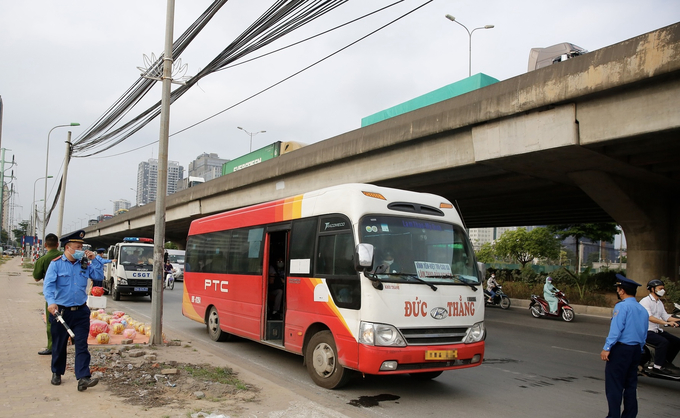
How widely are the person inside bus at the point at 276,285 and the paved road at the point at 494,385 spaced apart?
0.91 m

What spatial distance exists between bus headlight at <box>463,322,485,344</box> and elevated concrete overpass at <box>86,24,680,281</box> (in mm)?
6656

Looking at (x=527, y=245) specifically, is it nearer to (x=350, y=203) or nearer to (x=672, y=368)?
(x=672, y=368)

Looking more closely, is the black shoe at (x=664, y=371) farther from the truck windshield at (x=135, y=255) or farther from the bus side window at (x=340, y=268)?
the truck windshield at (x=135, y=255)

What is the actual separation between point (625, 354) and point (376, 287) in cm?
265

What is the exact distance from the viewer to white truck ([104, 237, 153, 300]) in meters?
19.8

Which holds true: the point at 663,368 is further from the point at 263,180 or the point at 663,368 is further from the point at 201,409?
the point at 263,180

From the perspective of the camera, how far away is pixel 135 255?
20516 mm

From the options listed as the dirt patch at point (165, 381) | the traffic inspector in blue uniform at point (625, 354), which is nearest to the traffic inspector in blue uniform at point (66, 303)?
the dirt patch at point (165, 381)

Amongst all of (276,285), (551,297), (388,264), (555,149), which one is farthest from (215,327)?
(551,297)

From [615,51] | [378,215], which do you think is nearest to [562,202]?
[615,51]

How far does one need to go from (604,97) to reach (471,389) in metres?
7.67

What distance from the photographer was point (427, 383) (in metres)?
7.42

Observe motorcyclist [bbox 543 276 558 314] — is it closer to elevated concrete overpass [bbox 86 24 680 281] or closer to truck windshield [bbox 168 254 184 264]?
elevated concrete overpass [bbox 86 24 680 281]

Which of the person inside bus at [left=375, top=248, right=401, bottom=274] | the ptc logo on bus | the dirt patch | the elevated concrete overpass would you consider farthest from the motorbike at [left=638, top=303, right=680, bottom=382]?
the ptc logo on bus
